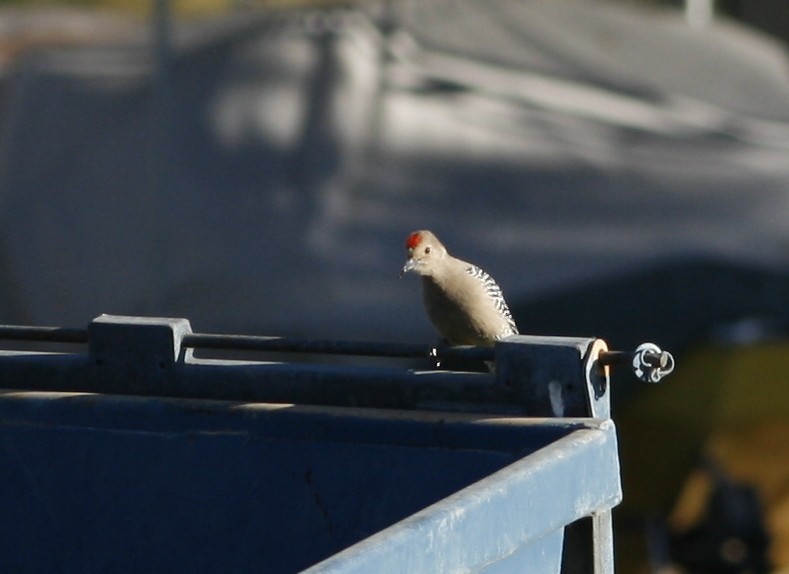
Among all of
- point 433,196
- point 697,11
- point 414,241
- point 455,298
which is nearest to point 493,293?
point 455,298

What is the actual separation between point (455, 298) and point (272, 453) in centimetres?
160

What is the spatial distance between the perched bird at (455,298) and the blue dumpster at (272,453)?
4.70 feet

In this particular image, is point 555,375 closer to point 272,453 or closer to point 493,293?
point 272,453

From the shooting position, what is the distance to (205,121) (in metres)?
6.09

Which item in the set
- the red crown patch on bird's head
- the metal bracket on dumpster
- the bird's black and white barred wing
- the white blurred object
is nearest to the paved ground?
the bird's black and white barred wing

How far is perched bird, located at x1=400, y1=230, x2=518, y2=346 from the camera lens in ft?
14.0

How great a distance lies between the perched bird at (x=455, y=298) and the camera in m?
4.28

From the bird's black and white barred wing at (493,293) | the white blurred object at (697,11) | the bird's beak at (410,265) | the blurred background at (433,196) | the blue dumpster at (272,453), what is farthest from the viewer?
the white blurred object at (697,11)

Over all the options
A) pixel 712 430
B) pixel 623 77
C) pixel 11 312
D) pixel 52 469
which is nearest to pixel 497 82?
pixel 623 77

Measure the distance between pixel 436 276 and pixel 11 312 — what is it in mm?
2470

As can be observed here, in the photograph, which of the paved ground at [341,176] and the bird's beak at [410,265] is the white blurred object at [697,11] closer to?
the paved ground at [341,176]

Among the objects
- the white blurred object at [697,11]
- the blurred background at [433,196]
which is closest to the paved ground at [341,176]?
the blurred background at [433,196]

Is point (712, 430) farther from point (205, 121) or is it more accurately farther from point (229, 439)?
point (229, 439)

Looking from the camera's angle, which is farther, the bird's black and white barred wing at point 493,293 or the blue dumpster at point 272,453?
the bird's black and white barred wing at point 493,293
